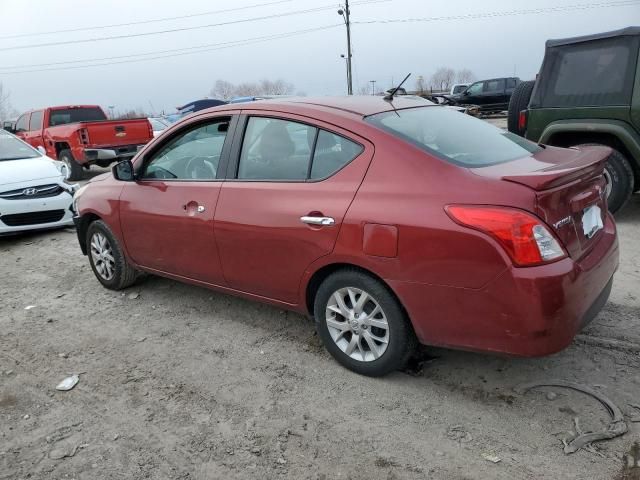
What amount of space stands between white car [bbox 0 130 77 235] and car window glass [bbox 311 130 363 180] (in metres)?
5.21

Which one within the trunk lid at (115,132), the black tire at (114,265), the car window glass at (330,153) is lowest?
the black tire at (114,265)

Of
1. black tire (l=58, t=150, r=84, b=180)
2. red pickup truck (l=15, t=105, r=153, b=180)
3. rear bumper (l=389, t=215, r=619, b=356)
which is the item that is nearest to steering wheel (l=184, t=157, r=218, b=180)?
rear bumper (l=389, t=215, r=619, b=356)

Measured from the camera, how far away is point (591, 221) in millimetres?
2908

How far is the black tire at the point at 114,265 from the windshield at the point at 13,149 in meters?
3.99

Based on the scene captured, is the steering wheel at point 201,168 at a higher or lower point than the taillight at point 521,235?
higher

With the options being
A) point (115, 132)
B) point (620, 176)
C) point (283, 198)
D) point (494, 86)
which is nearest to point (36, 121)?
point (115, 132)

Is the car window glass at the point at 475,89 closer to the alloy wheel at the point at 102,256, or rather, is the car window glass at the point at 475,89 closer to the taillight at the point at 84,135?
the taillight at the point at 84,135

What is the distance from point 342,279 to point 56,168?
20.8ft

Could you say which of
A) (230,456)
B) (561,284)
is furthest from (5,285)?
(561,284)

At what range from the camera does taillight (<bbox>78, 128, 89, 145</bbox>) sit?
462 inches

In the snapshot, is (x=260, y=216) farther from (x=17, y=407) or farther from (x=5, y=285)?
(x=5, y=285)

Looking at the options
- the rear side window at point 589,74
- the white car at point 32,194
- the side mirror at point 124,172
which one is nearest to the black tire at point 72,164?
the white car at point 32,194

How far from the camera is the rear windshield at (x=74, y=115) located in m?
13.6

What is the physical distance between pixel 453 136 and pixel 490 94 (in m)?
25.0
